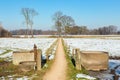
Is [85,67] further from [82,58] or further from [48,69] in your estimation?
[48,69]

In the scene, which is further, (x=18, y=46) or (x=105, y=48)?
(x=18, y=46)

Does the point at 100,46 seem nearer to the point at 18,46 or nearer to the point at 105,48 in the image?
the point at 105,48

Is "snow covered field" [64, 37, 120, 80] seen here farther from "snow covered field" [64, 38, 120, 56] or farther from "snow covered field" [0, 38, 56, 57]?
"snow covered field" [0, 38, 56, 57]

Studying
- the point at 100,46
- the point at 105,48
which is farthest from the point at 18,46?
the point at 105,48

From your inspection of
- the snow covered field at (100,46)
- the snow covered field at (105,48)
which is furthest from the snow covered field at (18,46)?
the snow covered field at (100,46)

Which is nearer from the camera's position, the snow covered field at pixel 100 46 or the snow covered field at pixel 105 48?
the snow covered field at pixel 105 48

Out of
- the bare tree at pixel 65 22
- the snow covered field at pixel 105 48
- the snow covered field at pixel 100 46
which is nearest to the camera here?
the snow covered field at pixel 105 48

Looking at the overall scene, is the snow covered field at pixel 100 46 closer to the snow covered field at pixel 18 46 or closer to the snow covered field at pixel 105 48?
the snow covered field at pixel 105 48

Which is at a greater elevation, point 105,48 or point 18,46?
point 105,48

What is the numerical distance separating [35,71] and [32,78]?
7.52 feet

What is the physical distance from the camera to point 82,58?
17250mm

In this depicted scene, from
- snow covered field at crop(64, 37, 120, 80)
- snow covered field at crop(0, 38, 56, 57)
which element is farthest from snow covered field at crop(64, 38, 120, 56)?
snow covered field at crop(0, 38, 56, 57)

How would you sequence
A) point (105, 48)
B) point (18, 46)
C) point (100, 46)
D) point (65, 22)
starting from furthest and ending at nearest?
1. point (65, 22)
2. point (18, 46)
3. point (100, 46)
4. point (105, 48)

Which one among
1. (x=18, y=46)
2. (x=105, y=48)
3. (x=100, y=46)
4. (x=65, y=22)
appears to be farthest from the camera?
(x=65, y=22)
